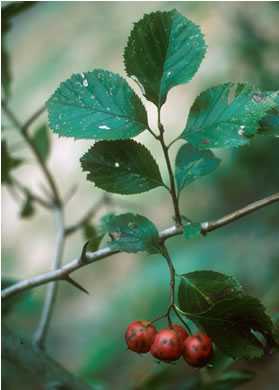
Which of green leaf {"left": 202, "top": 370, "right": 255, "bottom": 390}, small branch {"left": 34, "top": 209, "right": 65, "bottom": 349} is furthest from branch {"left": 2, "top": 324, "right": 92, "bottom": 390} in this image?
green leaf {"left": 202, "top": 370, "right": 255, "bottom": 390}

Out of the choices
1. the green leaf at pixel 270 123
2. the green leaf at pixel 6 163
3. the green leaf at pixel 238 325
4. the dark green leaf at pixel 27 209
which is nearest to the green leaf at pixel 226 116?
the green leaf at pixel 270 123

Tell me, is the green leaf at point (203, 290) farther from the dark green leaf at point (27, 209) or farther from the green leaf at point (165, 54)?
the dark green leaf at point (27, 209)

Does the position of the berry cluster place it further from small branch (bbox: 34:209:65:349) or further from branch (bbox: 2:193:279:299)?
small branch (bbox: 34:209:65:349)

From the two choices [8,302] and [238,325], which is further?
[8,302]

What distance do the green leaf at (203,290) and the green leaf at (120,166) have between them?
0.09m

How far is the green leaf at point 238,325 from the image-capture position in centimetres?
30

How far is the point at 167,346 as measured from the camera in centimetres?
29

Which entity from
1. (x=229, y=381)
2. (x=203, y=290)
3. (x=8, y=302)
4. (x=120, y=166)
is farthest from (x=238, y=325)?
(x=8, y=302)

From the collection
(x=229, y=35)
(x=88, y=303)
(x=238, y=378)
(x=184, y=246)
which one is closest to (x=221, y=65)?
(x=229, y=35)

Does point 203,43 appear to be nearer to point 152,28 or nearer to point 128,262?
point 152,28

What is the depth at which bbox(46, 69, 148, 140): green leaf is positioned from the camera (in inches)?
12.9

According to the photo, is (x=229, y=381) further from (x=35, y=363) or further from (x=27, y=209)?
(x=27, y=209)

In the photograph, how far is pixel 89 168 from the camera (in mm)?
344

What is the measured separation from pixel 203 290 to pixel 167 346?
56 millimetres
